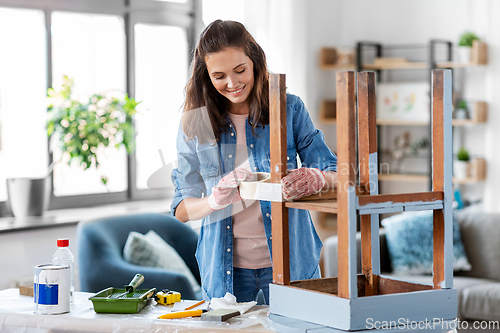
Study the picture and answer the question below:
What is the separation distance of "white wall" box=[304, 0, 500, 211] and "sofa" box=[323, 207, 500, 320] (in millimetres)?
892

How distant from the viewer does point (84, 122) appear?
3.06 meters

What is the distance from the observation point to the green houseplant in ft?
9.97

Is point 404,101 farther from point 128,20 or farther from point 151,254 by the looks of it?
point 151,254

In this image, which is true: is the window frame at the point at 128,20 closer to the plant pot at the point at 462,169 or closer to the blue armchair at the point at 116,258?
the blue armchair at the point at 116,258


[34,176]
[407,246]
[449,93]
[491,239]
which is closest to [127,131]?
[34,176]

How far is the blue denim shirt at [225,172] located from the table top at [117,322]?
0.22 m

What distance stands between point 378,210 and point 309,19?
3.38 metres

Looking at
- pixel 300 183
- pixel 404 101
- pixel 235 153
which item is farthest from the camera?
pixel 404 101

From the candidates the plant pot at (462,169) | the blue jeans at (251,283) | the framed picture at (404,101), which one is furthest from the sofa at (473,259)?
the blue jeans at (251,283)

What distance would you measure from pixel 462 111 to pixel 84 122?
8.11 feet

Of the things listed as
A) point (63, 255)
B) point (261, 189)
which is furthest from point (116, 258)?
point (261, 189)

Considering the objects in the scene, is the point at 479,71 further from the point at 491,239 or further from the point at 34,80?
the point at 34,80

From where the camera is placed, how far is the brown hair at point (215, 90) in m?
1.49

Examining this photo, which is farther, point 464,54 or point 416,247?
point 464,54
